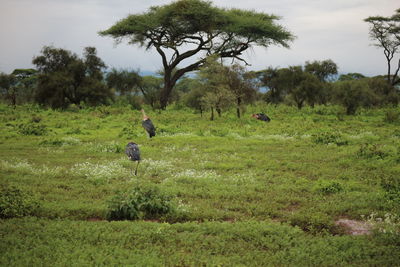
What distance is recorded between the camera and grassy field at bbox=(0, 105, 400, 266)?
746 centimetres

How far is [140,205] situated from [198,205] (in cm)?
170

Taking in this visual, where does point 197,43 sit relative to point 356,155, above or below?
above

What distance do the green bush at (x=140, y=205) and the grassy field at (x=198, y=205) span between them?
3 centimetres

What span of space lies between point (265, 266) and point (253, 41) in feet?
150

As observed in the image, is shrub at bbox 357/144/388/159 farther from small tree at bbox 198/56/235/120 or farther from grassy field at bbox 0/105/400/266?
small tree at bbox 198/56/235/120

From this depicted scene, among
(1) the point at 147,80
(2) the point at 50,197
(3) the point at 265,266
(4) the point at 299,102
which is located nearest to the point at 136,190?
(2) the point at 50,197

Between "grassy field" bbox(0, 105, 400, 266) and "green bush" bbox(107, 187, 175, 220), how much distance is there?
0.03 m

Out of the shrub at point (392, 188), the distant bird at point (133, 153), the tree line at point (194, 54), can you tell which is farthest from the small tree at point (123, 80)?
the shrub at point (392, 188)

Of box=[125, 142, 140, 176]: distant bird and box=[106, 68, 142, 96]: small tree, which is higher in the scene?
box=[106, 68, 142, 96]: small tree

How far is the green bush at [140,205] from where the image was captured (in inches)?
371

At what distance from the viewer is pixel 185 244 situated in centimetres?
793

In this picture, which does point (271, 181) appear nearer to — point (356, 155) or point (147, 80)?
point (356, 155)

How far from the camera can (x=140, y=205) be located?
9633mm

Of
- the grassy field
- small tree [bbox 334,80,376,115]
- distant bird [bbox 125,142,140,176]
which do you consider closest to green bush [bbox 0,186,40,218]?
the grassy field
